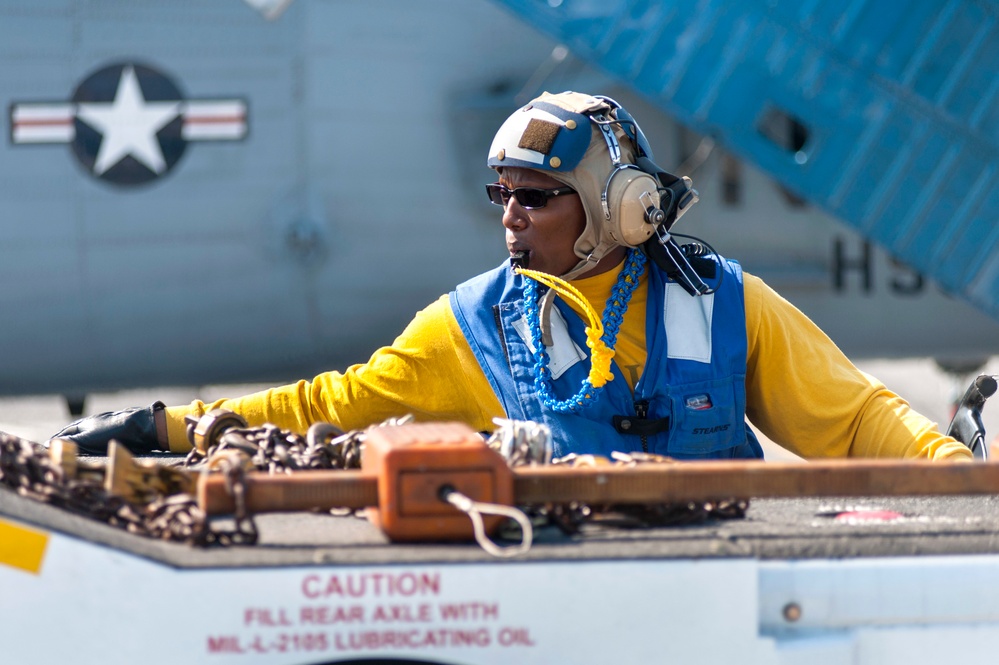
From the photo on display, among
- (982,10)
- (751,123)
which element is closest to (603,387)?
(751,123)

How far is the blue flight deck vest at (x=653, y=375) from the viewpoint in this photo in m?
2.60

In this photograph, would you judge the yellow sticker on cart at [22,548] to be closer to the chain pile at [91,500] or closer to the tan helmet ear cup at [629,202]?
the chain pile at [91,500]

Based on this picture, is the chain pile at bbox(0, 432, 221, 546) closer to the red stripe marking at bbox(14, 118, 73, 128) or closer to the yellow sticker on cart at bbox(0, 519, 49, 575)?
the yellow sticker on cart at bbox(0, 519, 49, 575)

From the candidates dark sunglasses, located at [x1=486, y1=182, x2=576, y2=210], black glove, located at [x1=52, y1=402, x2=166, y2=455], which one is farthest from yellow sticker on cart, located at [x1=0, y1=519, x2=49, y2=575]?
dark sunglasses, located at [x1=486, y1=182, x2=576, y2=210]

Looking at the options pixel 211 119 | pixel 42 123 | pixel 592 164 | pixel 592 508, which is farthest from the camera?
pixel 211 119

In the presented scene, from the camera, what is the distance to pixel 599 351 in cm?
263

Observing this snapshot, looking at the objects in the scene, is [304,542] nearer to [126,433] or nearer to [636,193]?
[126,433]

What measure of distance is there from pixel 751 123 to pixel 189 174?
2.63 meters

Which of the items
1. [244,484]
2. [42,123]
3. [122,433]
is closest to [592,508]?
[244,484]

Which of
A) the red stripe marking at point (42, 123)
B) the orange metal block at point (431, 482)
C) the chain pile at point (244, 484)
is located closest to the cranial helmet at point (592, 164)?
the chain pile at point (244, 484)

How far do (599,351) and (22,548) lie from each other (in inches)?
52.6

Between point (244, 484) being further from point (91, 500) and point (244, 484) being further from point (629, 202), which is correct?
point (629, 202)

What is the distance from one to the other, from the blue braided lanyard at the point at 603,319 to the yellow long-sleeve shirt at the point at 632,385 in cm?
5

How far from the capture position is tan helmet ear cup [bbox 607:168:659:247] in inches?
106
